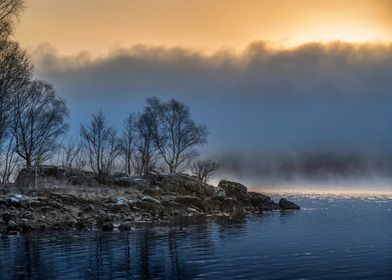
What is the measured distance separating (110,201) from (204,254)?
110 ft

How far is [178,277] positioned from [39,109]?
57.8m

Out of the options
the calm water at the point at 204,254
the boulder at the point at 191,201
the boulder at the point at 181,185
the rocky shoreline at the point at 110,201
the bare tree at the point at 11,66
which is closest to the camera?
the calm water at the point at 204,254

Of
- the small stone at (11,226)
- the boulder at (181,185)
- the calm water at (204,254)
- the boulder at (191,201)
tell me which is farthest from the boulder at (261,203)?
the small stone at (11,226)

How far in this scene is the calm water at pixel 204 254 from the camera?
76.5 ft

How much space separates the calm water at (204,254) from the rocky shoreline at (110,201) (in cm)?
616

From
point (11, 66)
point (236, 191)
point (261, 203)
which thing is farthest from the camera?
point (236, 191)

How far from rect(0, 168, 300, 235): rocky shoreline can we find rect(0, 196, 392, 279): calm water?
20.2ft

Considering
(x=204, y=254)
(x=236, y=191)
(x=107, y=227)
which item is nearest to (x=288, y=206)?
(x=236, y=191)

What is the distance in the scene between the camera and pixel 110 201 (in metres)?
61.2

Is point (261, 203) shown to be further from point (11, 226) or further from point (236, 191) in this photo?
point (11, 226)

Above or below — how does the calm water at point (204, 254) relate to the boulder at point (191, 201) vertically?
below

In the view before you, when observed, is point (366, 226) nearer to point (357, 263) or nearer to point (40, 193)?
point (357, 263)

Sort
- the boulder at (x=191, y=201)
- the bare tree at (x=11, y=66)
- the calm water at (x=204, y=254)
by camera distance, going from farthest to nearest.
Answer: the boulder at (x=191, y=201) → the bare tree at (x=11, y=66) → the calm water at (x=204, y=254)

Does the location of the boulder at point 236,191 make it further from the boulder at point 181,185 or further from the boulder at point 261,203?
the boulder at point 181,185
